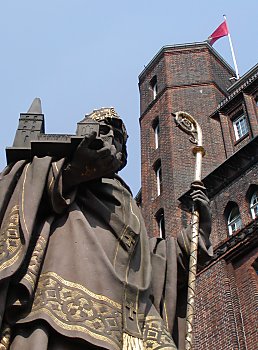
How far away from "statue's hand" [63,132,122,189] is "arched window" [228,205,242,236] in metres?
17.6

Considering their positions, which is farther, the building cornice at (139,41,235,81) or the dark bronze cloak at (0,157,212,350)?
the building cornice at (139,41,235,81)

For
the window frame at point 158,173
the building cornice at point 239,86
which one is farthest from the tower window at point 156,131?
the building cornice at point 239,86

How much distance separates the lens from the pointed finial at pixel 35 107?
→ 423cm

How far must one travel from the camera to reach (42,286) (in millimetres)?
Result: 3393

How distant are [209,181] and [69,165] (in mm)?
19385

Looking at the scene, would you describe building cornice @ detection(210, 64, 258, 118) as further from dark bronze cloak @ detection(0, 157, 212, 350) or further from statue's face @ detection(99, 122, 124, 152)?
dark bronze cloak @ detection(0, 157, 212, 350)

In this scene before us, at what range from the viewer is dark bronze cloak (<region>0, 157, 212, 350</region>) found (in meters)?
3.24

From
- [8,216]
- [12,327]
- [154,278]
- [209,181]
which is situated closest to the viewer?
[12,327]

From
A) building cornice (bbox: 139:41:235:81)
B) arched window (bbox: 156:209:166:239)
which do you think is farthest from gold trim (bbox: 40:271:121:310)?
building cornice (bbox: 139:41:235:81)

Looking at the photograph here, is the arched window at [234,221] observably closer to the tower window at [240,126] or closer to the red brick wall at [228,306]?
the red brick wall at [228,306]

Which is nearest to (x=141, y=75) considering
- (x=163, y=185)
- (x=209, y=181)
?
(x=163, y=185)

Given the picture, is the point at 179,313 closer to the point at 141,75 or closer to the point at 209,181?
the point at 209,181

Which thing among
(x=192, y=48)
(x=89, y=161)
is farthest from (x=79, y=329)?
(x=192, y=48)

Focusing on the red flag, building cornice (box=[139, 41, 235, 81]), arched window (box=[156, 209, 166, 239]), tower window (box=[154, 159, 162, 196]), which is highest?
the red flag
